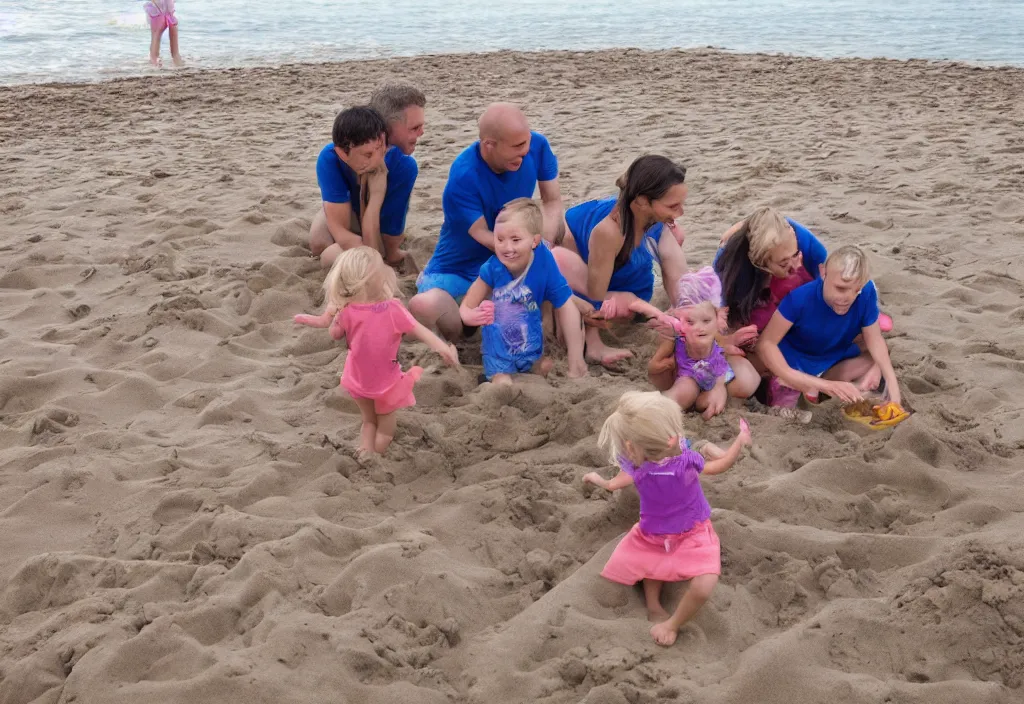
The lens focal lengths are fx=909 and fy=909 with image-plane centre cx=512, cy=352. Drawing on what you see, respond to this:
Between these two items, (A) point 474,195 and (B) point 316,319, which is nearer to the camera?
(B) point 316,319

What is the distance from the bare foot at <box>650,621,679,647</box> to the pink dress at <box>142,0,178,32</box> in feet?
38.8

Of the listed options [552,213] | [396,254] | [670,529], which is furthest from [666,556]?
[396,254]

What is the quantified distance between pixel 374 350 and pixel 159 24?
10.5 m

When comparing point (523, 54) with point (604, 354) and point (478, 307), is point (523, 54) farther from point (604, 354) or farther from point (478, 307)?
point (478, 307)

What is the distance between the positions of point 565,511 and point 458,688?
84cm

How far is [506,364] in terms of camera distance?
13.0 feet

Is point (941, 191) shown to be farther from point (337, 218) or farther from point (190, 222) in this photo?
point (190, 222)

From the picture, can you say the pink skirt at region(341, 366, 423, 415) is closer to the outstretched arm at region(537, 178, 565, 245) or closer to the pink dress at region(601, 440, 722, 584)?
the pink dress at region(601, 440, 722, 584)

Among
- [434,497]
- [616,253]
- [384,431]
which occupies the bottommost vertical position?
[434,497]

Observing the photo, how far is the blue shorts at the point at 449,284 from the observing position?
4441mm

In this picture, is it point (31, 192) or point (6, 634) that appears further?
point (31, 192)

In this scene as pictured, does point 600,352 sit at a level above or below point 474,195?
below

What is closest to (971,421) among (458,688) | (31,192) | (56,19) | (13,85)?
(458,688)

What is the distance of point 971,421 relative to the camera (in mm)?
3496
